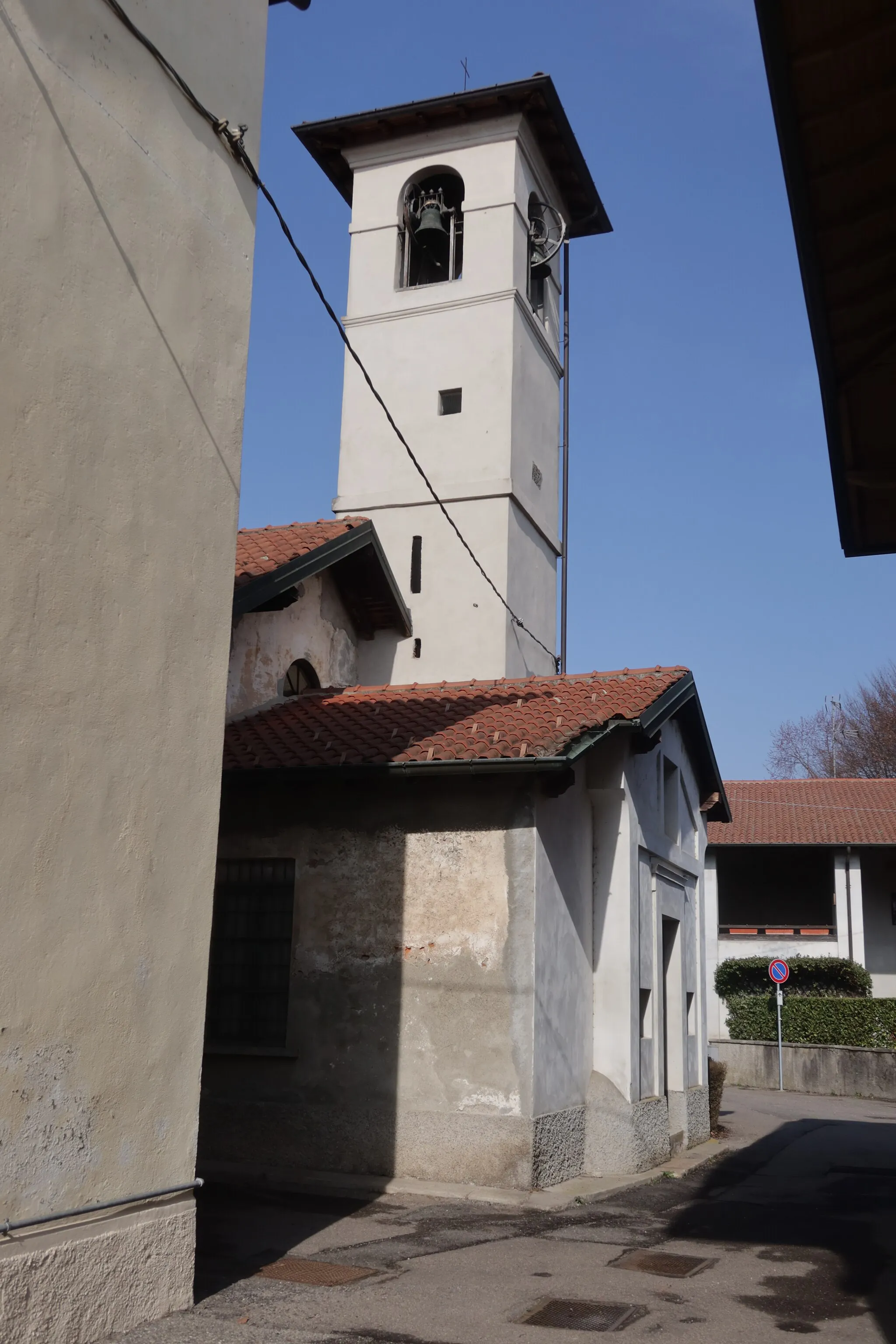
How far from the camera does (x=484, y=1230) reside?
8.85 metres

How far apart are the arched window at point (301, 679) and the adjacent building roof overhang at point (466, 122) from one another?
1077 cm

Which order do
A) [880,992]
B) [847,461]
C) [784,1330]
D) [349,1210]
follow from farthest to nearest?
[880,992] → [349,1210] → [784,1330] → [847,461]

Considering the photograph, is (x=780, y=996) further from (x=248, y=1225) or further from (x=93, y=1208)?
(x=93, y=1208)

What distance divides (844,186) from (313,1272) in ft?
21.7

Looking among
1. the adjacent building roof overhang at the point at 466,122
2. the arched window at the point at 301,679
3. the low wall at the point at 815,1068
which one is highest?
the adjacent building roof overhang at the point at 466,122

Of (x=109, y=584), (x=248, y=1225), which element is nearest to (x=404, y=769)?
(x=248, y=1225)

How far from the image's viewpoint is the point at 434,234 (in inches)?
815

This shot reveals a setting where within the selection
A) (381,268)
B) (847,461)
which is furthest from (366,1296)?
(381,268)

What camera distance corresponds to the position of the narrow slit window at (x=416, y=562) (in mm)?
18625

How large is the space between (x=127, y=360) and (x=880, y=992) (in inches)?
1208

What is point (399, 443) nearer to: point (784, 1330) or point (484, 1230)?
point (484, 1230)

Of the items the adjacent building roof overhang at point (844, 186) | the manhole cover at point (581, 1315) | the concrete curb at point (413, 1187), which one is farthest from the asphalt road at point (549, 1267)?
the adjacent building roof overhang at point (844, 186)

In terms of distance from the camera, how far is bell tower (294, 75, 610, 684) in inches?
724

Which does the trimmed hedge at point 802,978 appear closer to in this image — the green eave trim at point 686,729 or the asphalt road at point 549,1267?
the green eave trim at point 686,729
